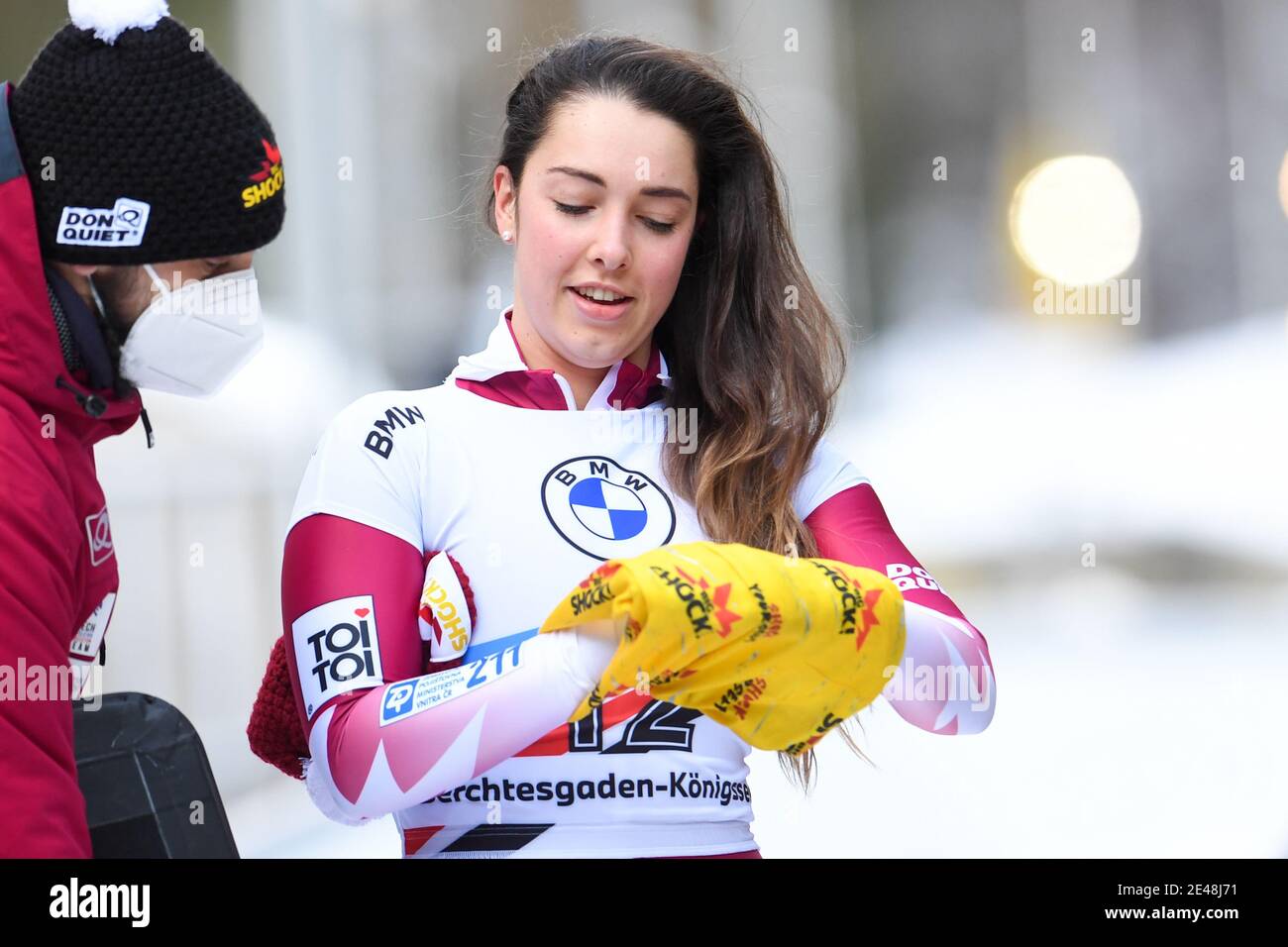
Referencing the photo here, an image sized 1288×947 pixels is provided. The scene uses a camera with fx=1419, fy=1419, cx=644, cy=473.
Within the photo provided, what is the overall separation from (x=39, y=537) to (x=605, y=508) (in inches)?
22.5

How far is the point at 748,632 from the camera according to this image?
46.8 inches

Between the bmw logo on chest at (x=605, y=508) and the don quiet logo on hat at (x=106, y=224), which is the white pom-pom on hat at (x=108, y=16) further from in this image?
the bmw logo on chest at (x=605, y=508)

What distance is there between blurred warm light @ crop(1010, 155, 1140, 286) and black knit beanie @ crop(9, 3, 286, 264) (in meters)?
2.24

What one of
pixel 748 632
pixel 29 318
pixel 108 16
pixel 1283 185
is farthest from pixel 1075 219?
pixel 29 318

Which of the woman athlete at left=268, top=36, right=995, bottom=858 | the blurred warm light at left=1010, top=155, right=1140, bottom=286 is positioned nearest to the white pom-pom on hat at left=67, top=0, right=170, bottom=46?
the woman athlete at left=268, top=36, right=995, bottom=858

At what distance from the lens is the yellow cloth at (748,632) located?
1.17 m

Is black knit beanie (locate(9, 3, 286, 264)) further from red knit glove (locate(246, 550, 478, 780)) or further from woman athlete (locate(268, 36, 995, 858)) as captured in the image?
red knit glove (locate(246, 550, 478, 780))

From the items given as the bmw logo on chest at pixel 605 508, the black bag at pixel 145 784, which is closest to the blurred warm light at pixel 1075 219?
the bmw logo on chest at pixel 605 508

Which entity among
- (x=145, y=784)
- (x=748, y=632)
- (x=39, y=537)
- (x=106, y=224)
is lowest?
(x=145, y=784)

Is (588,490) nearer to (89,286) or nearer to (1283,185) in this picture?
(89,286)

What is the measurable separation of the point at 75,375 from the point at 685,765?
0.67 meters

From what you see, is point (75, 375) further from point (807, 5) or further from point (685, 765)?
point (807, 5)

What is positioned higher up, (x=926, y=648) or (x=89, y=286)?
(x=89, y=286)
